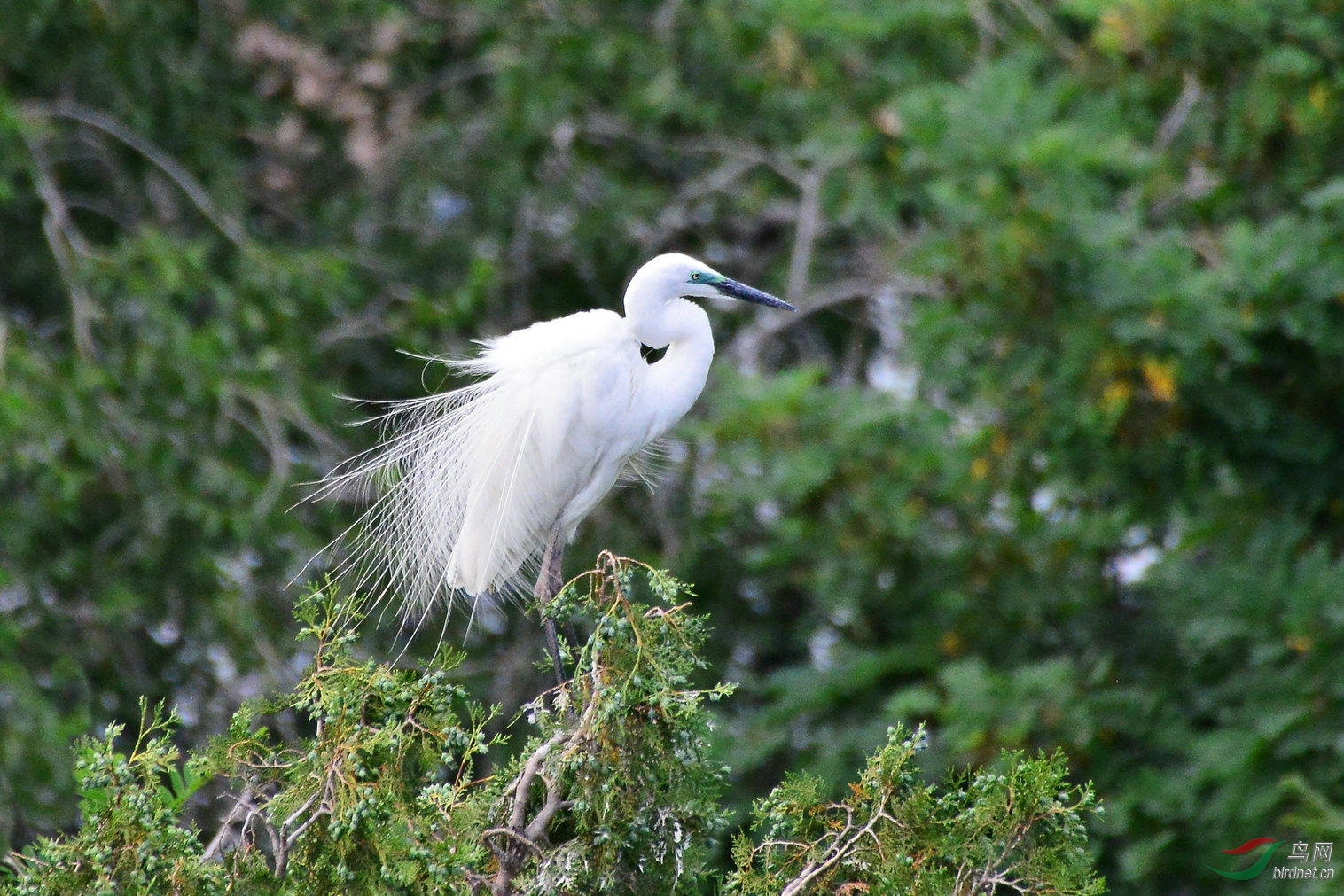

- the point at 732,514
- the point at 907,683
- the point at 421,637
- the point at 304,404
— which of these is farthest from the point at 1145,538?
the point at 304,404

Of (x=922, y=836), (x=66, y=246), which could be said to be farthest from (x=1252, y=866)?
(x=66, y=246)

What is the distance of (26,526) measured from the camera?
4.16 meters

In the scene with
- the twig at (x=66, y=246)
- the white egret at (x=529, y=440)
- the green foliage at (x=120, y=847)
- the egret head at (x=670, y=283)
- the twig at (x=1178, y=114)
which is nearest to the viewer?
A: the green foliage at (x=120, y=847)

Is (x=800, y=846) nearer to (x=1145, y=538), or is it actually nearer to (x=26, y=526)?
(x=26, y=526)

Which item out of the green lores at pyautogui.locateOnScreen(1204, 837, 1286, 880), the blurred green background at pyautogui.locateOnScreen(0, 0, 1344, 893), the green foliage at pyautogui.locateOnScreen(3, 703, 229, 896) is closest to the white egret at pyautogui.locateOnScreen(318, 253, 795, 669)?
the blurred green background at pyautogui.locateOnScreen(0, 0, 1344, 893)

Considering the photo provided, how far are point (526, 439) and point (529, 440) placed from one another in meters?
0.01

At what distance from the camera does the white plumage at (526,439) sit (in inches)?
129

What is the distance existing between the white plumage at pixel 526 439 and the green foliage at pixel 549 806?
0.99 metres

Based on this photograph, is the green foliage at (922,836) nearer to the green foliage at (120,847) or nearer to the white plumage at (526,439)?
the green foliage at (120,847)

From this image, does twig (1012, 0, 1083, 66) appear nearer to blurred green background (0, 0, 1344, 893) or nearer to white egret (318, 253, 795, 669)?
blurred green background (0, 0, 1344, 893)

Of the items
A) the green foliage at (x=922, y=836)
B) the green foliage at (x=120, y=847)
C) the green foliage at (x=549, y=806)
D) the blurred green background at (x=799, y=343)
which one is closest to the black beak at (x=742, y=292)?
the blurred green background at (x=799, y=343)

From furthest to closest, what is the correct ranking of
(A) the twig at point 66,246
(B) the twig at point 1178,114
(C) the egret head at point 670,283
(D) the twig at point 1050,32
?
1. (D) the twig at point 1050,32
2. (B) the twig at point 1178,114
3. (A) the twig at point 66,246
4. (C) the egret head at point 670,283

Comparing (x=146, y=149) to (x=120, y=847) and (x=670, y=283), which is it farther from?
(x=120, y=847)

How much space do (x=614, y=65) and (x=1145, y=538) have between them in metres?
2.46
